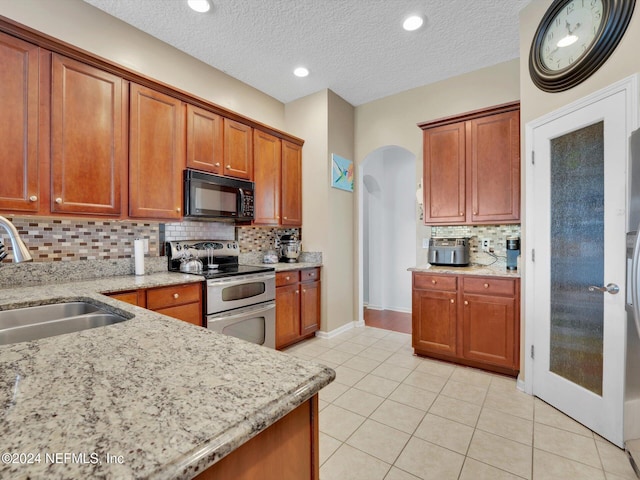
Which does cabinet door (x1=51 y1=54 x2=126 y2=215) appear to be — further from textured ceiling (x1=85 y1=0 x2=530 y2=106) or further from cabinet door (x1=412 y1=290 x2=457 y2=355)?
cabinet door (x1=412 y1=290 x2=457 y2=355)

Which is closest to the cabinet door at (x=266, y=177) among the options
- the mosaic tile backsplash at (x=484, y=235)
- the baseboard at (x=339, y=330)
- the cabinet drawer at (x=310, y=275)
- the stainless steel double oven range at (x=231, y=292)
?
the stainless steel double oven range at (x=231, y=292)

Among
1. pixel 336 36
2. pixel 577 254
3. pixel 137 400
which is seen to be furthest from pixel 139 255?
pixel 577 254

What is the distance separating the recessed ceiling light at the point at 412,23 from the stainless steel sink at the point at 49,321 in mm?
2965

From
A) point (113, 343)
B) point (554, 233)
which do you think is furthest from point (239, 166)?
point (554, 233)

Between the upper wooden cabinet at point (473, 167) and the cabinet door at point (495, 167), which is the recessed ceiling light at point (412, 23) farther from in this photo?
the cabinet door at point (495, 167)

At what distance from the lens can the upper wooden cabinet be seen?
2822 millimetres

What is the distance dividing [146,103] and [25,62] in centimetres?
71

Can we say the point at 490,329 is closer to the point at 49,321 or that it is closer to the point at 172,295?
the point at 172,295

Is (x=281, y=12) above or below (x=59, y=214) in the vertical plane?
above

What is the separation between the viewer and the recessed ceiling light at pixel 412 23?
2570 millimetres

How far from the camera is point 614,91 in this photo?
5.70 feet

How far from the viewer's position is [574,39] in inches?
81.0

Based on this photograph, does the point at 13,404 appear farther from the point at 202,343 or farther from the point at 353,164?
the point at 353,164

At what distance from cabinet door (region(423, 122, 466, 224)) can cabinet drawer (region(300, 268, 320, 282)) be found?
137 centimetres
